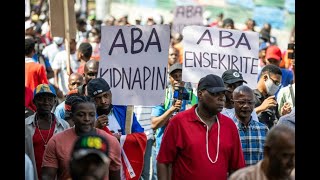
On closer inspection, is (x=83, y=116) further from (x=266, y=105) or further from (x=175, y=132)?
(x=266, y=105)

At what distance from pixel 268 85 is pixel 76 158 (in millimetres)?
7023

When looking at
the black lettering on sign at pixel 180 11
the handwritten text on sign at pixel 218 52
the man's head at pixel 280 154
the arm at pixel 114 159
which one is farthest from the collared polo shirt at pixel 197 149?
the black lettering on sign at pixel 180 11

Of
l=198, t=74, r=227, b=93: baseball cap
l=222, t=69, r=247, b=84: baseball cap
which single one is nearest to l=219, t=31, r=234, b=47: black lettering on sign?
l=222, t=69, r=247, b=84: baseball cap

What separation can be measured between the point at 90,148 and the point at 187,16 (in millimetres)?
16040

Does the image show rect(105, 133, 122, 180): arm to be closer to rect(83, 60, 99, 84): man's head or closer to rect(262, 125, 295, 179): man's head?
rect(262, 125, 295, 179): man's head

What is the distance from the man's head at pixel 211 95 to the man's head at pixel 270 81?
391cm

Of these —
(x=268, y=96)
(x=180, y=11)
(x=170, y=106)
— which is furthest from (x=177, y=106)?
(x=180, y=11)

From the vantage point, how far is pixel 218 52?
11898 mm

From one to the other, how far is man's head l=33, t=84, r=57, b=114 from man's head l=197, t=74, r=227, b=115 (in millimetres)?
1641

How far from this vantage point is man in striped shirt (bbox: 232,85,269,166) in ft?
30.2
